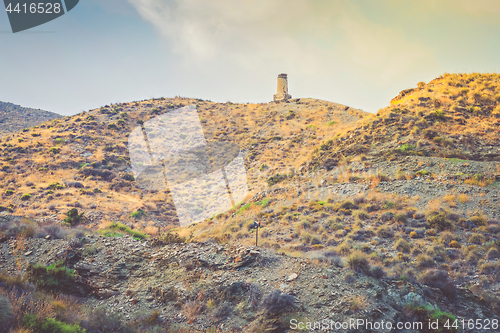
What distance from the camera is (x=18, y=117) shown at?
6650 centimetres

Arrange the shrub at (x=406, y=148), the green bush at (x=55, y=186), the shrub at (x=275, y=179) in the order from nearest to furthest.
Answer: the shrub at (x=406, y=148)
the green bush at (x=55, y=186)
the shrub at (x=275, y=179)

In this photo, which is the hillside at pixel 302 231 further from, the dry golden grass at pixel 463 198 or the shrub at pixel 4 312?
the shrub at pixel 4 312

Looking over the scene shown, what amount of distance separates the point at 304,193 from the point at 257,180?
984cm

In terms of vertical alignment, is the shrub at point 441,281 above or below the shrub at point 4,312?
below

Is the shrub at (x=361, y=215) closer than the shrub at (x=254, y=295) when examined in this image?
No

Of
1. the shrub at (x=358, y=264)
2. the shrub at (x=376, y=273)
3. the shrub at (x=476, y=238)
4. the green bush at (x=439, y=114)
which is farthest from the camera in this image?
the green bush at (x=439, y=114)

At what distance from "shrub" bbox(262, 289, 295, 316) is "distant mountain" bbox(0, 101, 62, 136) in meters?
68.5

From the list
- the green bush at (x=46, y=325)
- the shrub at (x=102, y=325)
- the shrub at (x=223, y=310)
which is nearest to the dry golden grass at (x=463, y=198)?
the shrub at (x=223, y=310)

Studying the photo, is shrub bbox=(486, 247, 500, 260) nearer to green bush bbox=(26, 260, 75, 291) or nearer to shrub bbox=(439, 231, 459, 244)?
shrub bbox=(439, 231, 459, 244)

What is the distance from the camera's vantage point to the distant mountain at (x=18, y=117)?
2317 inches

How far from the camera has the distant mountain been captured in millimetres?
58853

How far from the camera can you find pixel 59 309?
21.0 feet
